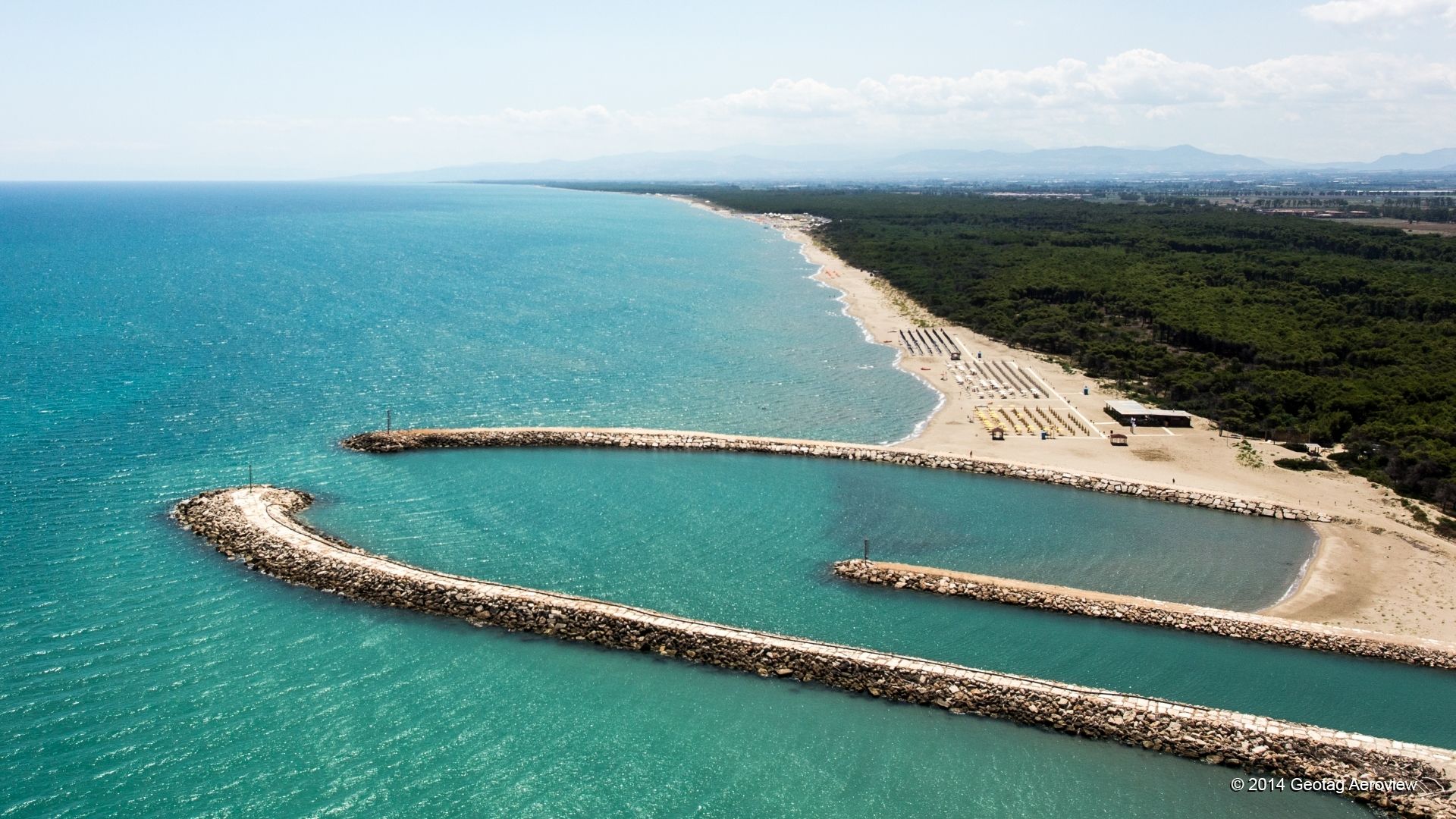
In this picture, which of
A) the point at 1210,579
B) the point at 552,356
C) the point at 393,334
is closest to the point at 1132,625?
the point at 1210,579

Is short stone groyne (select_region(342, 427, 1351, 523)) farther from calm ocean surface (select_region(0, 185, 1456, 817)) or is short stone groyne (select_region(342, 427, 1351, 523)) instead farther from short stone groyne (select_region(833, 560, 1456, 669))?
short stone groyne (select_region(833, 560, 1456, 669))

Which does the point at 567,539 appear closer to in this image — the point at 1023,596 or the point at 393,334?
the point at 1023,596

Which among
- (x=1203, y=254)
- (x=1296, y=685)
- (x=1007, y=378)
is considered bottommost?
(x=1296, y=685)

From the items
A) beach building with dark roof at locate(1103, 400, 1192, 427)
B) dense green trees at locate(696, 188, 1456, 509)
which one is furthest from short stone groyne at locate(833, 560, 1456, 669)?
beach building with dark roof at locate(1103, 400, 1192, 427)

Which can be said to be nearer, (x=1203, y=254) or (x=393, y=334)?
(x=393, y=334)

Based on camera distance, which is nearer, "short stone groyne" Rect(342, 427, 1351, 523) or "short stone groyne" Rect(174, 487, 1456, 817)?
"short stone groyne" Rect(174, 487, 1456, 817)

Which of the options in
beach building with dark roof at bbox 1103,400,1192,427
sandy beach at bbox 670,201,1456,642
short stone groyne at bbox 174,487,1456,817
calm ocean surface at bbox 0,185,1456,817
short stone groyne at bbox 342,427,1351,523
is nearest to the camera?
calm ocean surface at bbox 0,185,1456,817

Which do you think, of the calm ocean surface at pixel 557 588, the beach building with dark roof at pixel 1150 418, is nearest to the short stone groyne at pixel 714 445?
the calm ocean surface at pixel 557 588

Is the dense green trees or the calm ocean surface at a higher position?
the dense green trees
